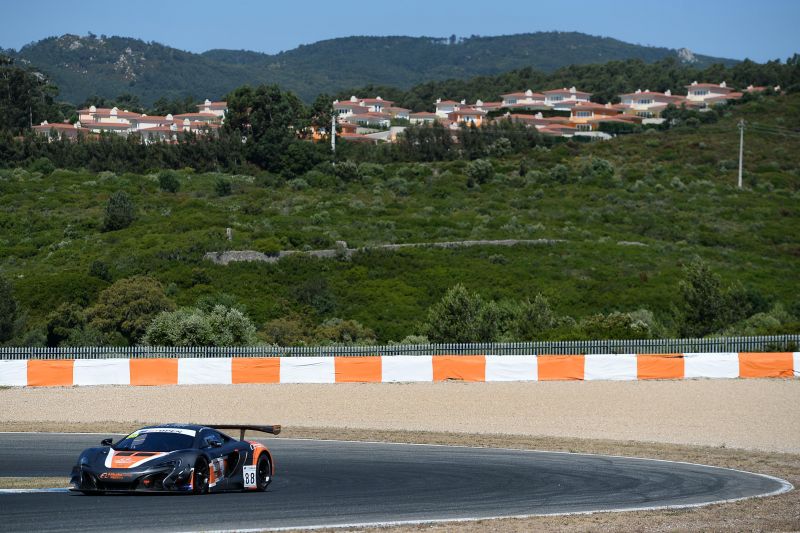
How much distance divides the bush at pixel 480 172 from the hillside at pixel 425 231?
125 centimetres

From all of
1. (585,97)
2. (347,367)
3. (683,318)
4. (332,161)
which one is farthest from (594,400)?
(585,97)

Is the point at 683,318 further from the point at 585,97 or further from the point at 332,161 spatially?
A: the point at 585,97

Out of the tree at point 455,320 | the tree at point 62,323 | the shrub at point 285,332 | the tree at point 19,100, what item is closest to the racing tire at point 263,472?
the tree at point 455,320

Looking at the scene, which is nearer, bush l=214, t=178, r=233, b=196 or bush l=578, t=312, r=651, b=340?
bush l=578, t=312, r=651, b=340

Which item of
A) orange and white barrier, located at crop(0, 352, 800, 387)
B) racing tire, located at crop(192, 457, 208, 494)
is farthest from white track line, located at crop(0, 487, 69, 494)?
orange and white barrier, located at crop(0, 352, 800, 387)

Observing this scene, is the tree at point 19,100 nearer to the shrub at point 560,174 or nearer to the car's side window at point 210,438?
the shrub at point 560,174

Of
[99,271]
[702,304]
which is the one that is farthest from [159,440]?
[99,271]

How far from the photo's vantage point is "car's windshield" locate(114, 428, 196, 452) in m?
15.1

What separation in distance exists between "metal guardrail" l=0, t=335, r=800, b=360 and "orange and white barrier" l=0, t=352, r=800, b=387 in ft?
3.13

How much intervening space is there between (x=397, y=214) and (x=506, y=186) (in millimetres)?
18679

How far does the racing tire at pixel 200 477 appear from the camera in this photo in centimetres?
1507

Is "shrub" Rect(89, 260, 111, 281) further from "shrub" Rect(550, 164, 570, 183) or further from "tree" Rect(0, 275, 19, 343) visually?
"shrub" Rect(550, 164, 570, 183)

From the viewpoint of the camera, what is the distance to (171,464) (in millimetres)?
14844

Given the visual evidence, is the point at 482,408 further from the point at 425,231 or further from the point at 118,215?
the point at 118,215
